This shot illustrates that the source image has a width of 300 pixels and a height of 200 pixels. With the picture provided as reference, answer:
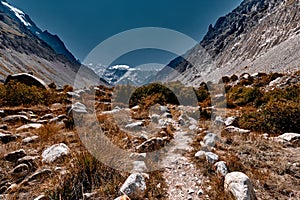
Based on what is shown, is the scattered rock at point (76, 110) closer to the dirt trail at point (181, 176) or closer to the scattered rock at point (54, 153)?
the scattered rock at point (54, 153)

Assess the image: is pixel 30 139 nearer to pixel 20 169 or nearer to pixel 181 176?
pixel 20 169

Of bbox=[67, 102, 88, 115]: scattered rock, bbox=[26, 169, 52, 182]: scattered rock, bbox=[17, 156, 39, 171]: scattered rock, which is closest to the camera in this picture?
bbox=[26, 169, 52, 182]: scattered rock

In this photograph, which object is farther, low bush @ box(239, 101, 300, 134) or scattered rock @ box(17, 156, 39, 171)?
low bush @ box(239, 101, 300, 134)

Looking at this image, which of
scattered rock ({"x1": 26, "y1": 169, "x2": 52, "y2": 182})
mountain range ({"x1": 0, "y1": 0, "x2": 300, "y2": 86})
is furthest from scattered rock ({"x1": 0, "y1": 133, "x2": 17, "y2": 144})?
mountain range ({"x1": 0, "y1": 0, "x2": 300, "y2": 86})

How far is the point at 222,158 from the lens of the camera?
3672 millimetres

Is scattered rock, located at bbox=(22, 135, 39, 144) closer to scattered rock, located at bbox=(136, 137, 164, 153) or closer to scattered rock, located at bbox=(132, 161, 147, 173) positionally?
scattered rock, located at bbox=(136, 137, 164, 153)

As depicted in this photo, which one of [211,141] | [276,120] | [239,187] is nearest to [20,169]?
[239,187]

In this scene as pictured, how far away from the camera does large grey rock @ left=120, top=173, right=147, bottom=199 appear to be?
8.47ft

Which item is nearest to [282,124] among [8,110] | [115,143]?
[115,143]

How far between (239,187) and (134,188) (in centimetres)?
133

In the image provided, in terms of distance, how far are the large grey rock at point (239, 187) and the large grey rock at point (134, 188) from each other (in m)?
1.11

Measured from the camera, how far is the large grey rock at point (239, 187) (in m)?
2.39

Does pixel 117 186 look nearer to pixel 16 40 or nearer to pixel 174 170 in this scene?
pixel 174 170

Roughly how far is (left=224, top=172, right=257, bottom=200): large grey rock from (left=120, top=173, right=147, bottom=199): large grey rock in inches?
43.7
